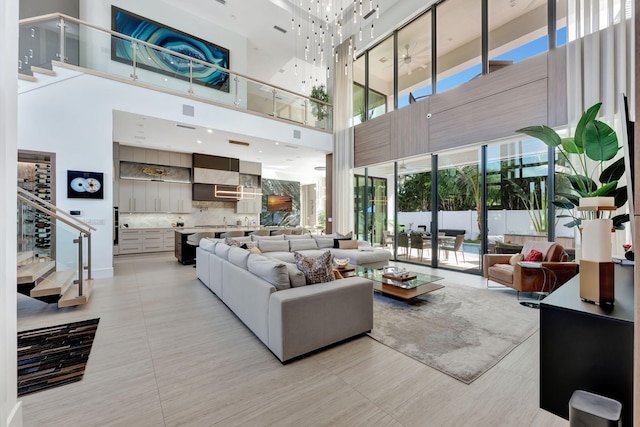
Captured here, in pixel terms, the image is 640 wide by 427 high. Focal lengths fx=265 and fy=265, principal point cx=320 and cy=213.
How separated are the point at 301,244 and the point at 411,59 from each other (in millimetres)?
5659

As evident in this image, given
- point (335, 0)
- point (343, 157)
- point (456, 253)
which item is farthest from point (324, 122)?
point (456, 253)

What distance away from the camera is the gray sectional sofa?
230 cm

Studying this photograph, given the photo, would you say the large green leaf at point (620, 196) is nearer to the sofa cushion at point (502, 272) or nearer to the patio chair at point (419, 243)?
the sofa cushion at point (502, 272)

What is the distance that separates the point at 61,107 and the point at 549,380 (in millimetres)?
7587

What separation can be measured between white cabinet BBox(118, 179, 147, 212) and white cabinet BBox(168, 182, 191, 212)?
Answer: 2.58ft

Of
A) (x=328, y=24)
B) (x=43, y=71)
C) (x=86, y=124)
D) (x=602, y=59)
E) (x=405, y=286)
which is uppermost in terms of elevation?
(x=328, y=24)

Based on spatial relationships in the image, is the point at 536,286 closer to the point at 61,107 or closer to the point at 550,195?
the point at 550,195

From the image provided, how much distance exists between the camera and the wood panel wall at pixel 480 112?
15.0 feet

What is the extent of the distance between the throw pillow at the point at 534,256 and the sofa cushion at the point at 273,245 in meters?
4.48

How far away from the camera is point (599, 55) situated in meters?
4.03

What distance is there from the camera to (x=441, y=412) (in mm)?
1733

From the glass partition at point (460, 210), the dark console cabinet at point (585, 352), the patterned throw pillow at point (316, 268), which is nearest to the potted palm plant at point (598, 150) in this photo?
the dark console cabinet at point (585, 352)

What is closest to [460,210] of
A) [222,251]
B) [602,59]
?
[602,59]

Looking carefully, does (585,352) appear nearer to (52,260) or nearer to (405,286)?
(405,286)
